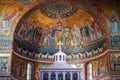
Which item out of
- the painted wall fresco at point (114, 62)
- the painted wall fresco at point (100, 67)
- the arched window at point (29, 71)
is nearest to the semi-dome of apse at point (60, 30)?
the painted wall fresco at point (100, 67)

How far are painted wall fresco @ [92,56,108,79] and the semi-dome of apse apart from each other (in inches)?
27.8

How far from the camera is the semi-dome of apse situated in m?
22.5

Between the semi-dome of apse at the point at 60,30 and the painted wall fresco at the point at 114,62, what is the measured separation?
1283 mm

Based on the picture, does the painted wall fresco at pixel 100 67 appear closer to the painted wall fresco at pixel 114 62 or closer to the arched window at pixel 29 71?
the painted wall fresco at pixel 114 62

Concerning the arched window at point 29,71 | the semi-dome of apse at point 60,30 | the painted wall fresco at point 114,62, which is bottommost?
the arched window at point 29,71

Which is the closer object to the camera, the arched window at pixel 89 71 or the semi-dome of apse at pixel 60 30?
the semi-dome of apse at pixel 60 30

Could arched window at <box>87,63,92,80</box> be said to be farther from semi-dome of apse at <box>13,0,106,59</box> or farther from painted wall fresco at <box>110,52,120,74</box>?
painted wall fresco at <box>110,52,120,74</box>

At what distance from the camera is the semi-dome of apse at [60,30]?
22.5 metres

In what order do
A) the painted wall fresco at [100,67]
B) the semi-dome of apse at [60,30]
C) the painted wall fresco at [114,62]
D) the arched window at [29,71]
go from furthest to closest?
the arched window at [29,71]
the semi-dome of apse at [60,30]
the painted wall fresco at [100,67]
the painted wall fresco at [114,62]

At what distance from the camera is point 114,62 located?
21344mm

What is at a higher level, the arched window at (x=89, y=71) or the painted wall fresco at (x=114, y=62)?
the painted wall fresco at (x=114, y=62)

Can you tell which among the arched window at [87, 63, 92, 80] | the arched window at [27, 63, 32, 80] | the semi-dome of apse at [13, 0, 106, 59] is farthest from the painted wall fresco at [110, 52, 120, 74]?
the arched window at [27, 63, 32, 80]

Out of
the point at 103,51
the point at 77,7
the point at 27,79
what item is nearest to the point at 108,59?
the point at 103,51

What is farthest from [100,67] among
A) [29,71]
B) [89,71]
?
[29,71]
